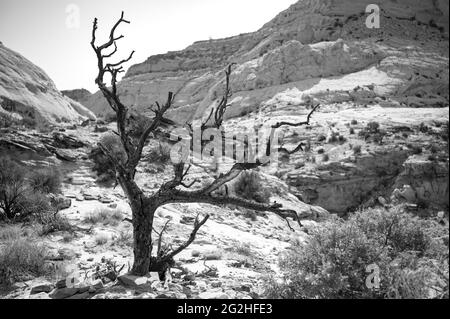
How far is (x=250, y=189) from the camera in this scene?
13.3 meters

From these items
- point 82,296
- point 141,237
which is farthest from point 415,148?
point 82,296

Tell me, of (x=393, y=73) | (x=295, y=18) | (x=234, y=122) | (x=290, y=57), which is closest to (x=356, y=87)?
(x=393, y=73)

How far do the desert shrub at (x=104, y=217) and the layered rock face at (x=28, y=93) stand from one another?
14.8m

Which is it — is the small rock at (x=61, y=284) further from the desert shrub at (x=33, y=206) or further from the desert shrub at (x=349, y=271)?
the desert shrub at (x=33, y=206)

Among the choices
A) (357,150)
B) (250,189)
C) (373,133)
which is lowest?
(250,189)

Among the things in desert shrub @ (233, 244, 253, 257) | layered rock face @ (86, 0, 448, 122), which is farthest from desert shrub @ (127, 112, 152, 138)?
layered rock face @ (86, 0, 448, 122)

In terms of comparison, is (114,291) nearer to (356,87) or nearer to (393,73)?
(356,87)

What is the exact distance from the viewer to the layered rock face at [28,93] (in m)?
22.2

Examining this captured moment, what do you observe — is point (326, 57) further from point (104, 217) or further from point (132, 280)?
point (132, 280)

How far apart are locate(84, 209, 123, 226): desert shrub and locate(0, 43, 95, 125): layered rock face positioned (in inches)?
581

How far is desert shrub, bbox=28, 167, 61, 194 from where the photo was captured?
932 centimetres

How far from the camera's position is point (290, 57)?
119 ft

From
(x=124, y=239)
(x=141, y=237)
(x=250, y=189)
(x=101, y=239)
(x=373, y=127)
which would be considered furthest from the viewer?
(x=373, y=127)

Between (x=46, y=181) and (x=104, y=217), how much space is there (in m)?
3.10
